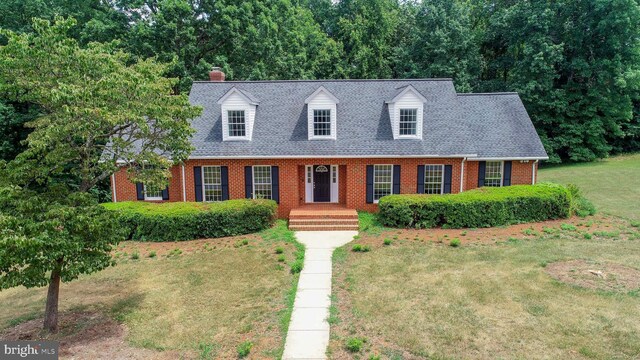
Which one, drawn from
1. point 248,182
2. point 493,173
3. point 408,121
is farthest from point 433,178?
point 248,182

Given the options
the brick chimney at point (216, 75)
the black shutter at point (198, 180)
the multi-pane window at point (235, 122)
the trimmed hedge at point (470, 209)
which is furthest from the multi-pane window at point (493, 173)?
the brick chimney at point (216, 75)

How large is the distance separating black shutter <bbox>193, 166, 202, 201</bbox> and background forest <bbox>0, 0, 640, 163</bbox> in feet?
27.7

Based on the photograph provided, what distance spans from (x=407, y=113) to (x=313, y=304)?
11.8 meters

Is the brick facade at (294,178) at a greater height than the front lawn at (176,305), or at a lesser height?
greater

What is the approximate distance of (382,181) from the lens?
1897 centimetres

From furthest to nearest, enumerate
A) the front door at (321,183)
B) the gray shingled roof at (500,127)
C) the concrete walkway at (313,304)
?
the gray shingled roof at (500,127)
the front door at (321,183)
the concrete walkway at (313,304)

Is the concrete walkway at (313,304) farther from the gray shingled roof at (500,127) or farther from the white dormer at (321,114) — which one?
the gray shingled roof at (500,127)

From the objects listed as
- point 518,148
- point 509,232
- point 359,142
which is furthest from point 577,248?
point 359,142

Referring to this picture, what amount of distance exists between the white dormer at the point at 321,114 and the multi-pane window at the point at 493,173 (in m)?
7.80

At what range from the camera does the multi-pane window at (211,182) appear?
19.0 meters

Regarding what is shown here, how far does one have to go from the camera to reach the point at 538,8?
31.6 metres

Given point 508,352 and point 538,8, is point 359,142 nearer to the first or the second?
point 508,352

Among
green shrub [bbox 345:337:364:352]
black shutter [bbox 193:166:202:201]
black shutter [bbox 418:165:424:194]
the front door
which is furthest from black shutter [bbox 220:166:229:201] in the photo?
green shrub [bbox 345:337:364:352]

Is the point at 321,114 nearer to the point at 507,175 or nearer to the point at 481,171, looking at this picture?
the point at 481,171
